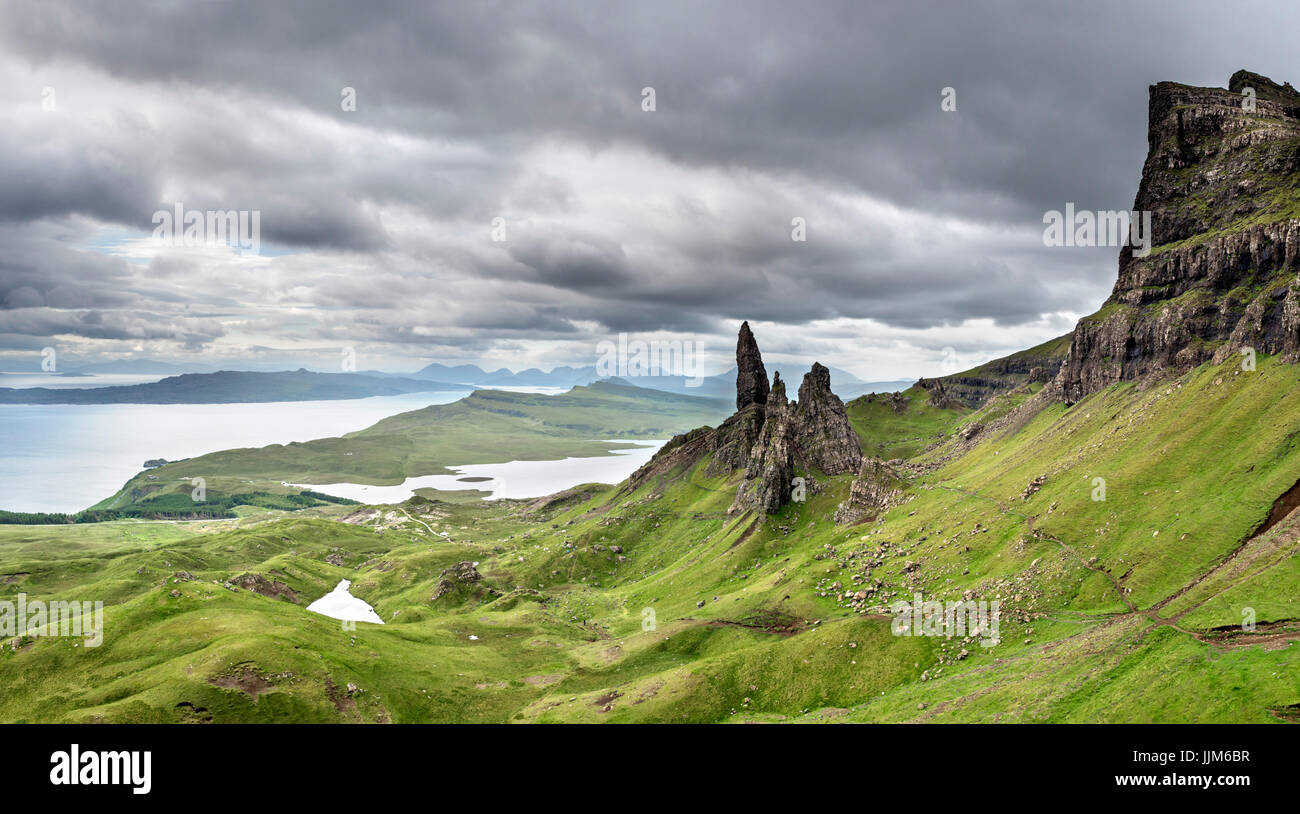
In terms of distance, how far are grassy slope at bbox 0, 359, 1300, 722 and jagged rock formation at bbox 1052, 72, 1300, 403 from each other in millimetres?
26819

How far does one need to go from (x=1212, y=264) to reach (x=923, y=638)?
16122 cm

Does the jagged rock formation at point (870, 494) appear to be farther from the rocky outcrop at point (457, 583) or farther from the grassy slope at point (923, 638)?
the rocky outcrop at point (457, 583)

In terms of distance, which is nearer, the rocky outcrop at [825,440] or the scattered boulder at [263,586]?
the scattered boulder at [263,586]

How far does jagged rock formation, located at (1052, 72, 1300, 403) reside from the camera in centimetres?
15062

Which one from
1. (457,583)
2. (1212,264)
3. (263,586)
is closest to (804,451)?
(457,583)

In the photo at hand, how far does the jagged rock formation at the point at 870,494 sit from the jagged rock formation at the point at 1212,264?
7290 cm

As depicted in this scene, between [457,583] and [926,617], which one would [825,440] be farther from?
[457,583]

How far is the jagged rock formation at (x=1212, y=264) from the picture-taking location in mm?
150625

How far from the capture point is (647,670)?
10675 centimetres

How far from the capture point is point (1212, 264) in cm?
16888

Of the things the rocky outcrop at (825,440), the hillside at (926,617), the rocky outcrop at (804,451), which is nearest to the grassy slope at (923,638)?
the hillside at (926,617)

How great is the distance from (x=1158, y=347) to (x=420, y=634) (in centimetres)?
20480
